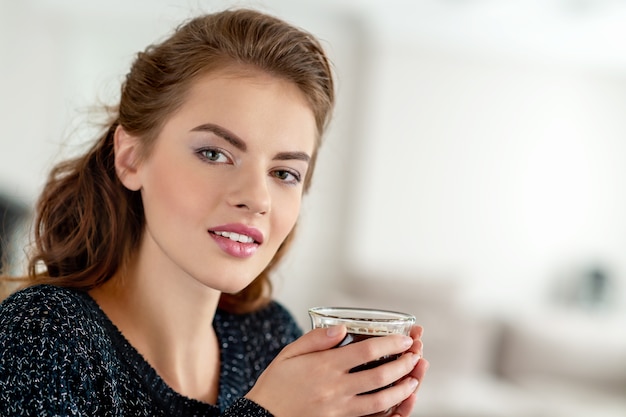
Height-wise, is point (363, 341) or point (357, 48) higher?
point (357, 48)

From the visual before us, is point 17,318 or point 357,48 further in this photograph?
point 357,48

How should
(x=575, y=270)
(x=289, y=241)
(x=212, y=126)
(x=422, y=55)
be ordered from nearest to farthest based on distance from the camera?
1. (x=212, y=126)
2. (x=289, y=241)
3. (x=422, y=55)
4. (x=575, y=270)

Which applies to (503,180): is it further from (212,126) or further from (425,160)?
(212,126)

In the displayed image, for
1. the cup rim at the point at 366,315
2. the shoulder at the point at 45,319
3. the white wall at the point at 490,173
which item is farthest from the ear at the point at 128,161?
the white wall at the point at 490,173

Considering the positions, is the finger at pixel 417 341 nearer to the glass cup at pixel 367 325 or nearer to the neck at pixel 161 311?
the glass cup at pixel 367 325

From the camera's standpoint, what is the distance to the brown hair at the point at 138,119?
1.29 m

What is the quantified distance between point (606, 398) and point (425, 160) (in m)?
3.27

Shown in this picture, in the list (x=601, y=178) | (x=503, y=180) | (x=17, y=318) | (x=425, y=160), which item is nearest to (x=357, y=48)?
(x=425, y=160)

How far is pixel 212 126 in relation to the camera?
3.96 ft

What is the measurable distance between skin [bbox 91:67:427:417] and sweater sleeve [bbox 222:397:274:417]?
0.01 metres

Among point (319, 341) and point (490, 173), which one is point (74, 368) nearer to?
point (319, 341)

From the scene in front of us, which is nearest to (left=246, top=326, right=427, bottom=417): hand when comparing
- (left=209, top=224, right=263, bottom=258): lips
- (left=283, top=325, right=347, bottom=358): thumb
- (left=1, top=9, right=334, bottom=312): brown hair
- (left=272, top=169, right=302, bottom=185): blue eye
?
(left=283, top=325, right=347, bottom=358): thumb

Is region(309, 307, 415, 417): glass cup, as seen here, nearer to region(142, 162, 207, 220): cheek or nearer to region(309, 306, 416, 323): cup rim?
region(309, 306, 416, 323): cup rim

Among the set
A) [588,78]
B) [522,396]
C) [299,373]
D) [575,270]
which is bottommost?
[522,396]
